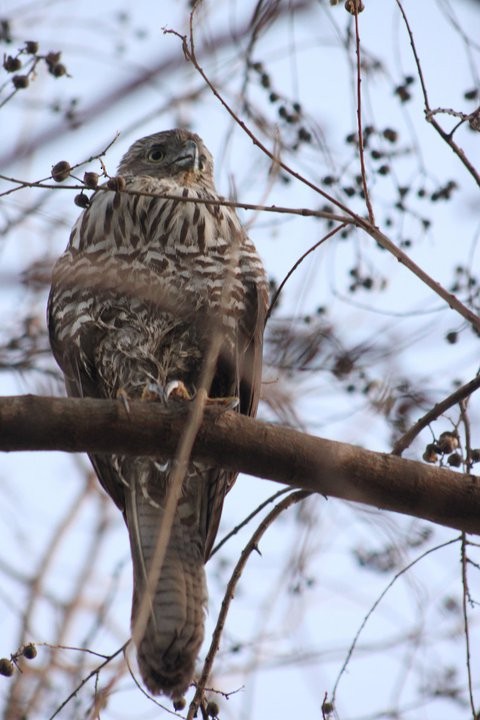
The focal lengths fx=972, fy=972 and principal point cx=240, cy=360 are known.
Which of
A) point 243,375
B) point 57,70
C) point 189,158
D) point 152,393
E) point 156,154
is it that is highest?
point 156,154

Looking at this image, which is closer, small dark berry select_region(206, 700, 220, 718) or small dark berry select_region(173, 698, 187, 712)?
small dark berry select_region(206, 700, 220, 718)

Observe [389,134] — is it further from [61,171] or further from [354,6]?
[61,171]

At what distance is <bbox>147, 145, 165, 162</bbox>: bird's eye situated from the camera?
19.2 ft

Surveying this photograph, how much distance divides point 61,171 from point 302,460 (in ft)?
4.01

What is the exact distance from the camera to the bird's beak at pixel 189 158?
563 centimetres

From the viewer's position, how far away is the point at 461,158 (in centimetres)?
291

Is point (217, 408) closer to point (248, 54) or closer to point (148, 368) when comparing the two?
point (148, 368)

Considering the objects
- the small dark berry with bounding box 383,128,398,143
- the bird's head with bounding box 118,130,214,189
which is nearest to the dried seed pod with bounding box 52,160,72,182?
the small dark berry with bounding box 383,128,398,143

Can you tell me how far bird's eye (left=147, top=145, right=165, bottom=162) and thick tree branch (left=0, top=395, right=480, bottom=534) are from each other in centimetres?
290

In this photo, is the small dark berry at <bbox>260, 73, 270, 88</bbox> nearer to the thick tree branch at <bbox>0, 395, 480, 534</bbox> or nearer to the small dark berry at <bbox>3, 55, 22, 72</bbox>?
the small dark berry at <bbox>3, 55, 22, 72</bbox>

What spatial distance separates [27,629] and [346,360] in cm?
252

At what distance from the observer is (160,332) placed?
177 inches

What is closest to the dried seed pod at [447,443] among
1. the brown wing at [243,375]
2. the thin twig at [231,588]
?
the thin twig at [231,588]

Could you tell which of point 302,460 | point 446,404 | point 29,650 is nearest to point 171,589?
point 29,650
